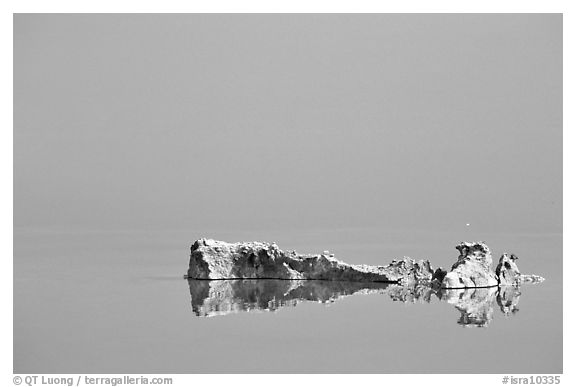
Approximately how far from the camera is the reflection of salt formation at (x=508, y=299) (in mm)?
26547

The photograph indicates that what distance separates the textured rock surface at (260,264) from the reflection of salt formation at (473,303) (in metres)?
2.06

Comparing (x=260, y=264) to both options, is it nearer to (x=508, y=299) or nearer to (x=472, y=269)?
(x=472, y=269)

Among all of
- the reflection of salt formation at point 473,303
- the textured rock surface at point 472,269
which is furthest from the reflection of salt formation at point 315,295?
the textured rock surface at point 472,269

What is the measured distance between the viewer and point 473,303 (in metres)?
27.2

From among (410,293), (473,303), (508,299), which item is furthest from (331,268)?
(508,299)

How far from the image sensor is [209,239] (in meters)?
30.4

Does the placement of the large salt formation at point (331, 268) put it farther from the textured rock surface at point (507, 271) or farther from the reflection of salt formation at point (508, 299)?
the reflection of salt formation at point (508, 299)

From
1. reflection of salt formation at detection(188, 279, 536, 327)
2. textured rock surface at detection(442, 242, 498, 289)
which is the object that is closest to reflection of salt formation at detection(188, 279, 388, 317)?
reflection of salt formation at detection(188, 279, 536, 327)

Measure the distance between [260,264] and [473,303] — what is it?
5022mm

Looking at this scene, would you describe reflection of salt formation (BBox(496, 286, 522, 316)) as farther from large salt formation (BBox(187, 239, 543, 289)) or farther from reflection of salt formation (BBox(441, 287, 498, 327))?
large salt formation (BBox(187, 239, 543, 289))

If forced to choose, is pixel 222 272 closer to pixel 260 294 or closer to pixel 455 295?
pixel 260 294

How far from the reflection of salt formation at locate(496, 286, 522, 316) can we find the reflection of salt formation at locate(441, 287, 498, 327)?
0.13 meters

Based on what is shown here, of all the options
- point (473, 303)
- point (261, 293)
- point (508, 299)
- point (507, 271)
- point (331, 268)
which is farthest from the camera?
point (331, 268)
